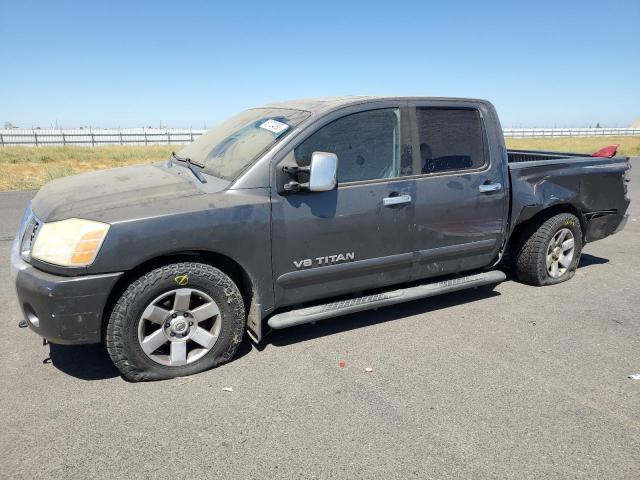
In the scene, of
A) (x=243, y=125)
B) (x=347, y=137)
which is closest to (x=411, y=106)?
(x=347, y=137)

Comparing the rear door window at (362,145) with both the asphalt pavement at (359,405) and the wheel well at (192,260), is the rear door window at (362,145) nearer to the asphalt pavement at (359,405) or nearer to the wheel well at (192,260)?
the wheel well at (192,260)

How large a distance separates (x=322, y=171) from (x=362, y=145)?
581 millimetres

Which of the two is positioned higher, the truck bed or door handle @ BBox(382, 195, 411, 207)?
the truck bed

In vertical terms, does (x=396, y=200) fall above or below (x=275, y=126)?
below

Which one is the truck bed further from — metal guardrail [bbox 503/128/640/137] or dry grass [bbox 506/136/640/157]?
metal guardrail [bbox 503/128/640/137]

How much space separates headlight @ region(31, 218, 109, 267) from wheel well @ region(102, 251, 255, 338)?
26 centimetres

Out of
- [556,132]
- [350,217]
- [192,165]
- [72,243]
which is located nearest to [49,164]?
[192,165]

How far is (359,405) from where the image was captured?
307 centimetres

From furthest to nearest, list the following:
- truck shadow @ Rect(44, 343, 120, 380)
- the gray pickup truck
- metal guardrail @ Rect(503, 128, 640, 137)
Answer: metal guardrail @ Rect(503, 128, 640, 137), truck shadow @ Rect(44, 343, 120, 380), the gray pickup truck

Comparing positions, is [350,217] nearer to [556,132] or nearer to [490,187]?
[490,187]

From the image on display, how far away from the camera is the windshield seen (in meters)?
3.74

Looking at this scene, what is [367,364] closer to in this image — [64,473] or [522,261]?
[64,473]

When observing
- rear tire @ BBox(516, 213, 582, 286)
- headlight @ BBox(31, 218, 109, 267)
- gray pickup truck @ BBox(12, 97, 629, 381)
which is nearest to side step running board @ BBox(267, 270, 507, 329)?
gray pickup truck @ BBox(12, 97, 629, 381)

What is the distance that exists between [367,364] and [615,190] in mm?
3816
